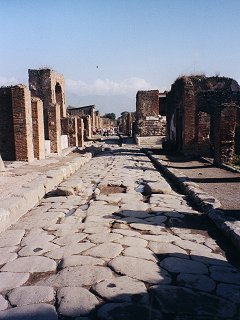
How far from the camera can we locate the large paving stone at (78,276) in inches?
107

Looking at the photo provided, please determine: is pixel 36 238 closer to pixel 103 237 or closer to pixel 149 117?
pixel 103 237

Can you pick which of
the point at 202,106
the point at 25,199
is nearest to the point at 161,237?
the point at 25,199

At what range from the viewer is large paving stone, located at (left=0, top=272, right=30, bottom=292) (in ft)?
8.93

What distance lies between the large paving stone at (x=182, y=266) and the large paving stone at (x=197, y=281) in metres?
0.10

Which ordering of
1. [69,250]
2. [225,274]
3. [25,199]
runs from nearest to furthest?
[225,274], [69,250], [25,199]

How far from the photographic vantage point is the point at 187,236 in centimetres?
408

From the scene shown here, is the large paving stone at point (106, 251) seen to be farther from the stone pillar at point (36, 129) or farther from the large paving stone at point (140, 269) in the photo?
the stone pillar at point (36, 129)

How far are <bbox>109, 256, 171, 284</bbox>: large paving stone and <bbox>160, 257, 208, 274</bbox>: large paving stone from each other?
11 cm

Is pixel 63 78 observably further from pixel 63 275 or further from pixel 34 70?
pixel 63 275

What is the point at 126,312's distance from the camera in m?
2.28

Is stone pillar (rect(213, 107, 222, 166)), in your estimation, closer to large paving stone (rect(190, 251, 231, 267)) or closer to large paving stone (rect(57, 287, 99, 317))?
large paving stone (rect(190, 251, 231, 267))

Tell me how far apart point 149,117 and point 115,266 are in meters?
24.2

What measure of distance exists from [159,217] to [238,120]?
1160cm

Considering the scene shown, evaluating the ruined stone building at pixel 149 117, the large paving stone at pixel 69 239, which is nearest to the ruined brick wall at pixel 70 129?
the ruined stone building at pixel 149 117
